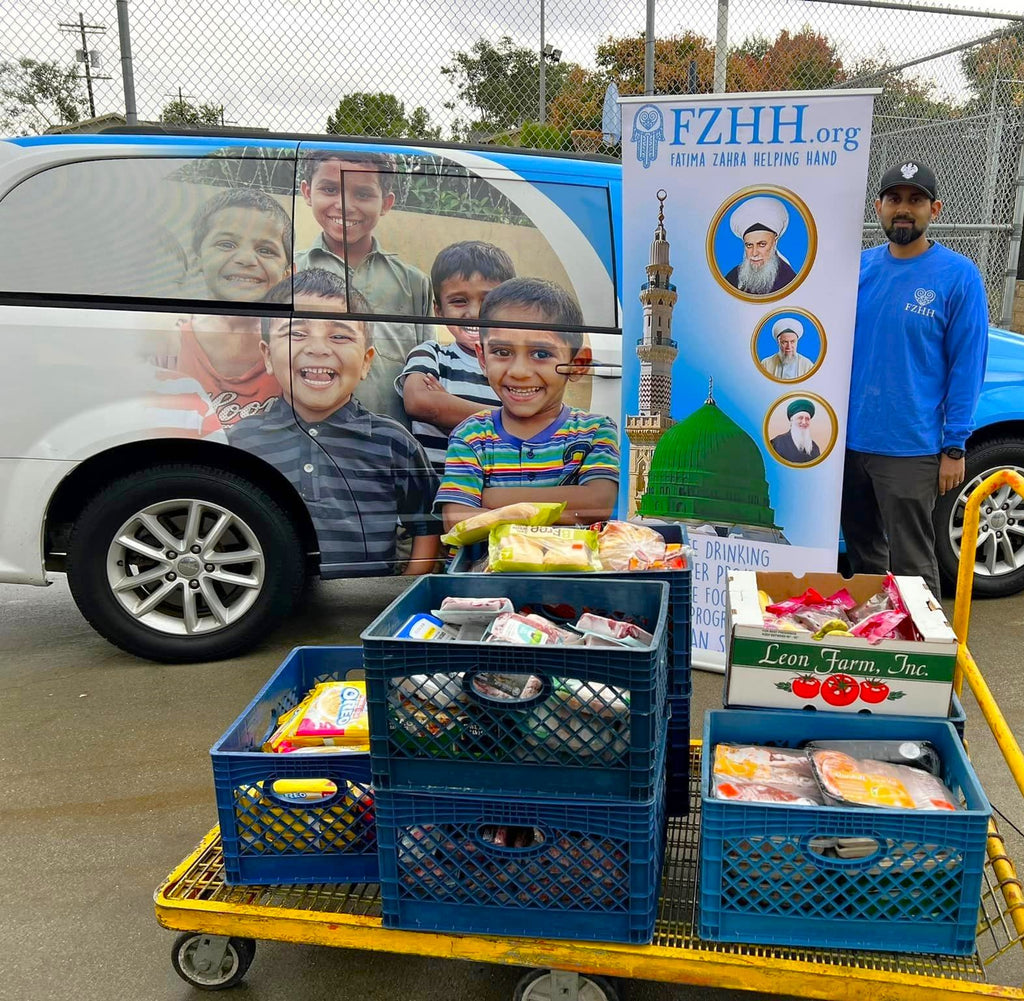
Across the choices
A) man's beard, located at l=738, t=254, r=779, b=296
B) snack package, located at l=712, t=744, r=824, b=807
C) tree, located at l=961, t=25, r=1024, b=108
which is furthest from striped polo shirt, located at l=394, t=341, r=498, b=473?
tree, located at l=961, t=25, r=1024, b=108

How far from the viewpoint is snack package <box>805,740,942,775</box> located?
216 centimetres

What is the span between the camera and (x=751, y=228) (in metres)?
3.55

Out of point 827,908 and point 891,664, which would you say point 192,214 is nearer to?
point 891,664

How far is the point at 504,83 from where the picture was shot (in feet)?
19.6

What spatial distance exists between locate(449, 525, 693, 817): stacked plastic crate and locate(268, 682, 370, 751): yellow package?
1.84 ft

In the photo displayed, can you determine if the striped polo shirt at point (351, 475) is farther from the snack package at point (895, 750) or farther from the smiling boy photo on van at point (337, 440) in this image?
the snack package at point (895, 750)

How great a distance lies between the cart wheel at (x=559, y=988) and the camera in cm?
200

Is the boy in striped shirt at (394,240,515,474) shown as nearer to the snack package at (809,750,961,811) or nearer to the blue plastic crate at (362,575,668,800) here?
the blue plastic crate at (362,575,668,800)

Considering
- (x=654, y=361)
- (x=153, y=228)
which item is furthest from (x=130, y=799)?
(x=654, y=361)

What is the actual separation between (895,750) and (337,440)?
2502 mm

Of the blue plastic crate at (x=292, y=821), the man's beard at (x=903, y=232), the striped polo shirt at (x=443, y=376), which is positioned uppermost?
the man's beard at (x=903, y=232)

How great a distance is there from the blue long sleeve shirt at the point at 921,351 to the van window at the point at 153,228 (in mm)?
2385

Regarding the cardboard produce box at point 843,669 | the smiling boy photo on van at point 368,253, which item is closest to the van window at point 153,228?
the smiling boy photo on van at point 368,253

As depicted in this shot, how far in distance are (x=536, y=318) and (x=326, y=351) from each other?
899 mm
